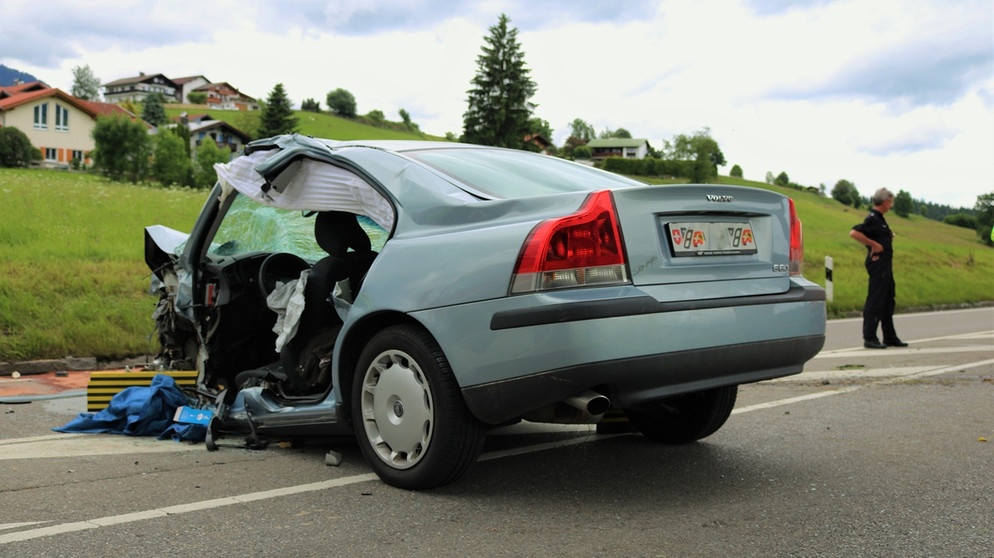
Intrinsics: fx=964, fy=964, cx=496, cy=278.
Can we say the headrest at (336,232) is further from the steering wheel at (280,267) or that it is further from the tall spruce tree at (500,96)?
the tall spruce tree at (500,96)

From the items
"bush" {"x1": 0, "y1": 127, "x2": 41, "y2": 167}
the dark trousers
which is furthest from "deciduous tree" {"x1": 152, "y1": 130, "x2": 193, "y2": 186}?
the dark trousers

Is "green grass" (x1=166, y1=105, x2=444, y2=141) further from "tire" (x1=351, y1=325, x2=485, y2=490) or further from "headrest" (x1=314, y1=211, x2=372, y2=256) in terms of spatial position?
"tire" (x1=351, y1=325, x2=485, y2=490)

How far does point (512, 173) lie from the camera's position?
4.60m

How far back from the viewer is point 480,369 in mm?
3707

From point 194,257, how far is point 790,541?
3861 millimetres

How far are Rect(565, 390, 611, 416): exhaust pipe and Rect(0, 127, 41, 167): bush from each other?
85454 millimetres

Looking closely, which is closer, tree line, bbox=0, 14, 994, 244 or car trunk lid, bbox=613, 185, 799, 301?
car trunk lid, bbox=613, 185, 799, 301

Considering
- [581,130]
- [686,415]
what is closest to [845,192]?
[581,130]

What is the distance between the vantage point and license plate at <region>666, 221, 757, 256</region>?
12.9ft

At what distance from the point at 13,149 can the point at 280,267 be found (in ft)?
275

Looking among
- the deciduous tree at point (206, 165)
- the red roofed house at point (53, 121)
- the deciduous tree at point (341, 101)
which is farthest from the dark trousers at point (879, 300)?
the deciduous tree at point (341, 101)

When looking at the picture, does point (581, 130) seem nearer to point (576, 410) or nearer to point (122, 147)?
Result: point (122, 147)

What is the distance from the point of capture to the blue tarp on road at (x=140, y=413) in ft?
18.0

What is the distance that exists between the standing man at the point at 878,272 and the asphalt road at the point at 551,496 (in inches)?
191
